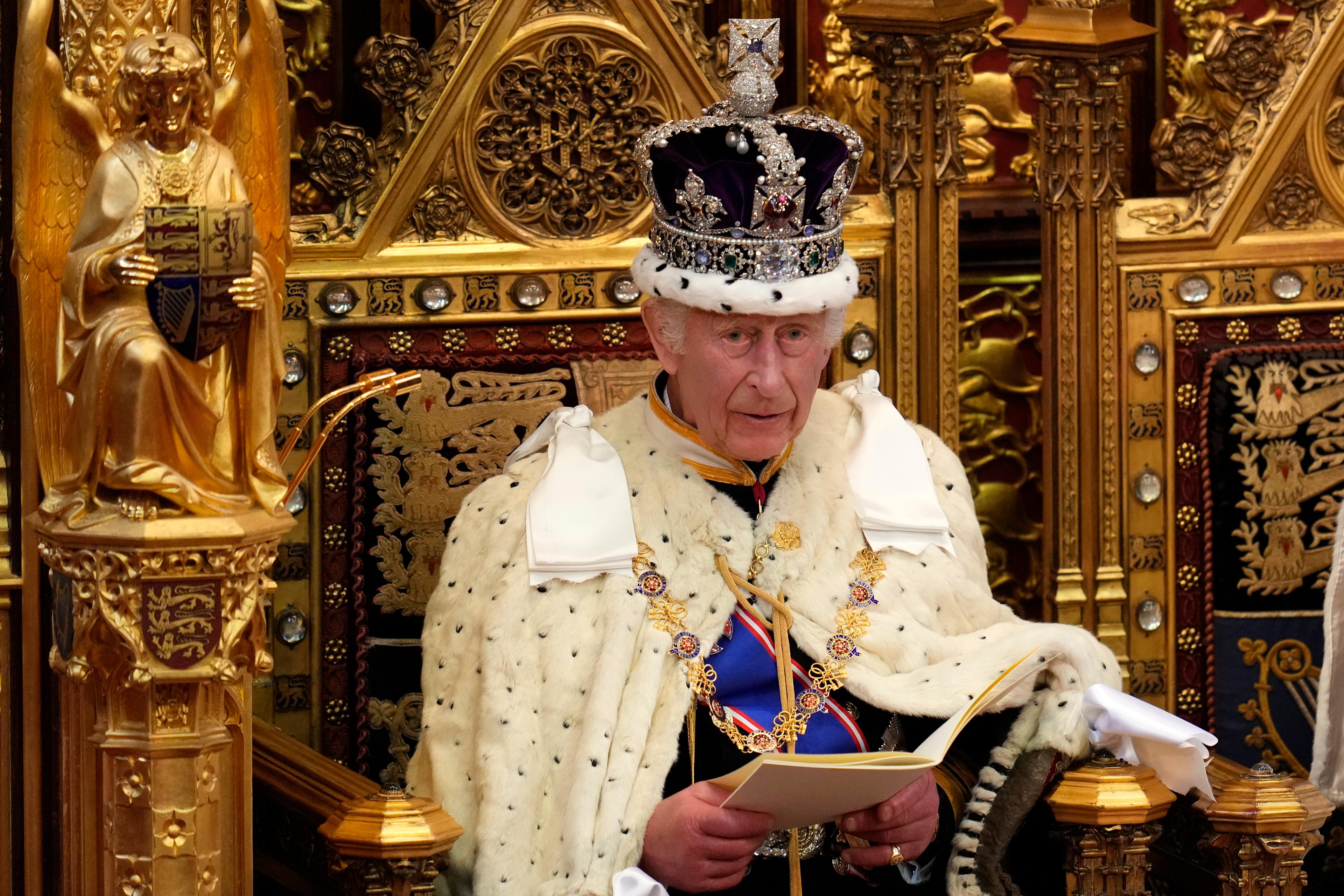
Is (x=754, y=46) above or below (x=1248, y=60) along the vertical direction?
below

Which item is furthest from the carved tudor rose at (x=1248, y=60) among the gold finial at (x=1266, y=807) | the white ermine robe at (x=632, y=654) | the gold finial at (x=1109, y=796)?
the gold finial at (x=1109, y=796)

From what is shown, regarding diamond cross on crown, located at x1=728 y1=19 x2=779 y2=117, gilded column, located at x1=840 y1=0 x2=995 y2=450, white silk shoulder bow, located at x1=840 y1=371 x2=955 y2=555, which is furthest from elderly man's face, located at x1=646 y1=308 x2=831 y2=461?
gilded column, located at x1=840 y1=0 x2=995 y2=450

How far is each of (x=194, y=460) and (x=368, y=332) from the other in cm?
113

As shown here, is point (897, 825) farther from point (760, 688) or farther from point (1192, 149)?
point (1192, 149)

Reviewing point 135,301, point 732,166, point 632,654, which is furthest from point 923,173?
point 135,301

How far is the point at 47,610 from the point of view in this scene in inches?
152

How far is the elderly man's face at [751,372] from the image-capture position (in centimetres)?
382

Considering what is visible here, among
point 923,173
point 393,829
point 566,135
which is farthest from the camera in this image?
point 923,173

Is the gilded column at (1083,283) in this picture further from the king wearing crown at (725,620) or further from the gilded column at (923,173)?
the king wearing crown at (725,620)

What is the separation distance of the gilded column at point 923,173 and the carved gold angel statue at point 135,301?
1518 mm

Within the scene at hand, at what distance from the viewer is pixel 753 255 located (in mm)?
3791

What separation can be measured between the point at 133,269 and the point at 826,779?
4.17 feet

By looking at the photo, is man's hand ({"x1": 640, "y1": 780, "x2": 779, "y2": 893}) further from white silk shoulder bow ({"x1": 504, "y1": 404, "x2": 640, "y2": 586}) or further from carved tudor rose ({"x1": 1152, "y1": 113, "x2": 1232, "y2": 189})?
carved tudor rose ({"x1": 1152, "y1": 113, "x2": 1232, "y2": 189})

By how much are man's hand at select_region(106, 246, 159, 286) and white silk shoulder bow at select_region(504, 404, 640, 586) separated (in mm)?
809
